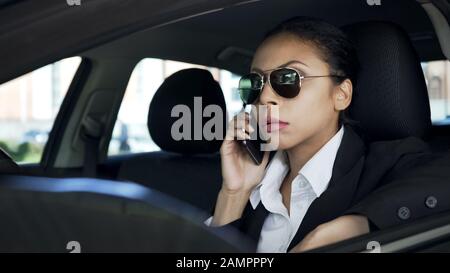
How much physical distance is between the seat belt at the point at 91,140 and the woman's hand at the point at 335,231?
6.68 feet

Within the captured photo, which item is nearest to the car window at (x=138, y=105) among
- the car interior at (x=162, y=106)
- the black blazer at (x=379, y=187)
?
the car interior at (x=162, y=106)

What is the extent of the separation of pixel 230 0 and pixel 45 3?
15.8 inches

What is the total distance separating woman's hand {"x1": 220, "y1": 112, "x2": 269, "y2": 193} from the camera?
222cm

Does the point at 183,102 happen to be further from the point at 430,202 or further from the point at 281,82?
the point at 430,202

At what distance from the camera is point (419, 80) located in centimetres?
210

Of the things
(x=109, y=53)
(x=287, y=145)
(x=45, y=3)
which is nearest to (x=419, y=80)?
(x=287, y=145)

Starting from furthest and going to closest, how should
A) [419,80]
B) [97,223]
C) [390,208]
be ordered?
[419,80]
[390,208]
[97,223]

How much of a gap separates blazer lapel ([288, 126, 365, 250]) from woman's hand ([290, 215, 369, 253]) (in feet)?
0.81

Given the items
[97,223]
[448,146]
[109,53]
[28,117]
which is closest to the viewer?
[97,223]

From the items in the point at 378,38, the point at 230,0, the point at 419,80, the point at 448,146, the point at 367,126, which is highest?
the point at 230,0

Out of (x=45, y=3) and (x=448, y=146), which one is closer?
(x=45, y=3)

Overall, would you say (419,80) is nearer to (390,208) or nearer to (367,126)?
(367,126)

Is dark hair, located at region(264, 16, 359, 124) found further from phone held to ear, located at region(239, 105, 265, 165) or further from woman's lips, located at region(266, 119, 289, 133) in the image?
phone held to ear, located at region(239, 105, 265, 165)

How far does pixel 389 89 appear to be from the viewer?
6.80 ft
